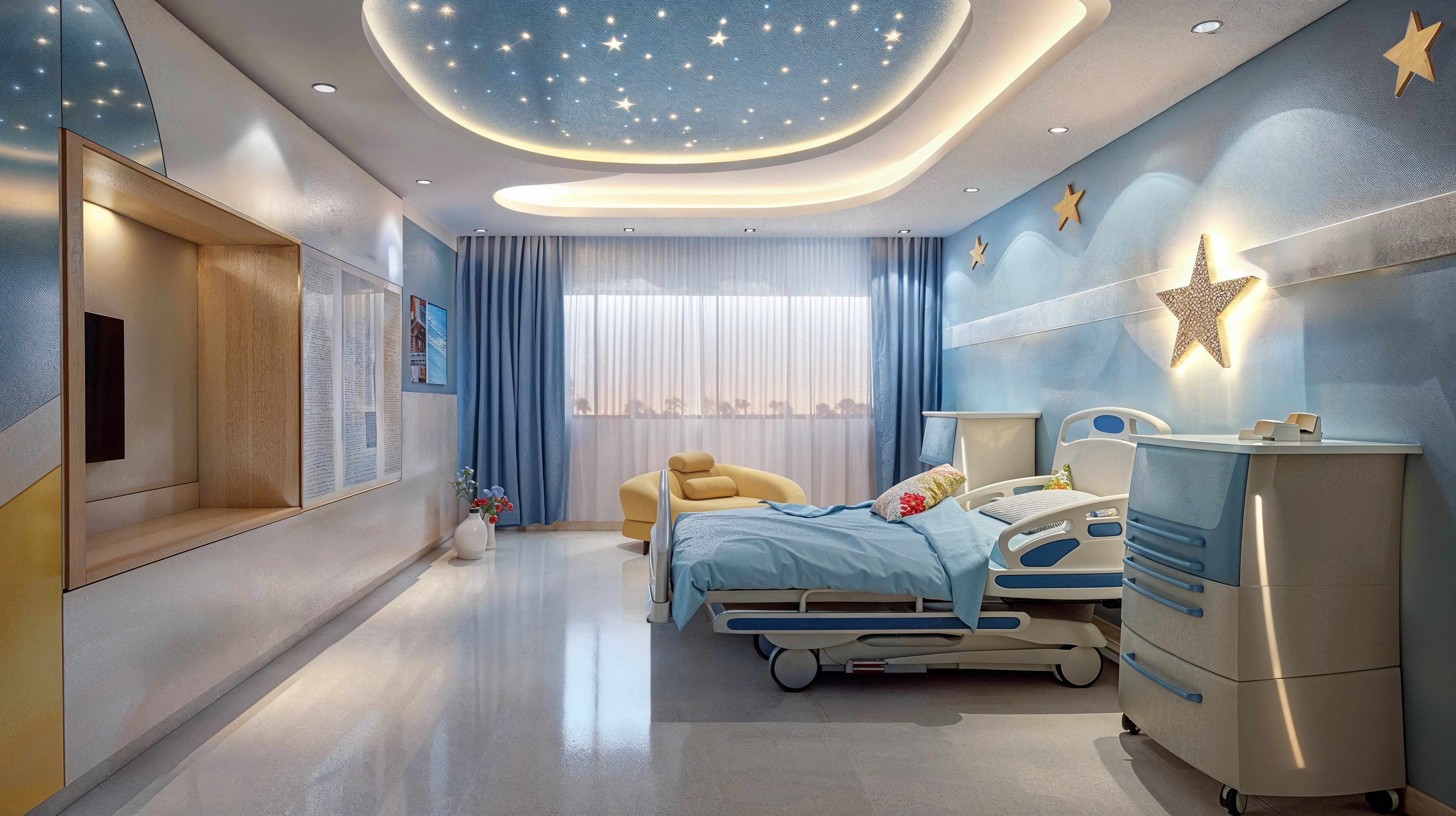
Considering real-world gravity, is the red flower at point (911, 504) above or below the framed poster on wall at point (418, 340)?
below

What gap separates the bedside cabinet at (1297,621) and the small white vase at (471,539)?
4.55 m

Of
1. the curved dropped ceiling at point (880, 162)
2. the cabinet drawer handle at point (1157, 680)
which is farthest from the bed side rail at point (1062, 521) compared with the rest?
the curved dropped ceiling at point (880, 162)

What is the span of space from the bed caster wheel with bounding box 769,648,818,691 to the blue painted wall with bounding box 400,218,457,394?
331 centimetres

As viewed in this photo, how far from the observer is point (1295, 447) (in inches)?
86.5

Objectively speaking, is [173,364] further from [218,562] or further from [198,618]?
[198,618]

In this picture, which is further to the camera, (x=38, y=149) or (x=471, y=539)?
(x=471, y=539)

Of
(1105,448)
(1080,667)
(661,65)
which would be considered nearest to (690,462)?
(1105,448)

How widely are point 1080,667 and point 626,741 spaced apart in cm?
195

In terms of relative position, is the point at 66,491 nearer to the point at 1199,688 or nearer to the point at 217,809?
the point at 217,809

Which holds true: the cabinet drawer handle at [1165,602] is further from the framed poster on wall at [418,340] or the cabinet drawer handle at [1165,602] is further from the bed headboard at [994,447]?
the framed poster on wall at [418,340]

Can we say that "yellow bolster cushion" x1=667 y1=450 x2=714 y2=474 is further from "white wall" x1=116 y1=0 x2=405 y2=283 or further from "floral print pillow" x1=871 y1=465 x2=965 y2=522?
"white wall" x1=116 y1=0 x2=405 y2=283

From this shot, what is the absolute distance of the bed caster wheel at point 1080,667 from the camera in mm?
3176

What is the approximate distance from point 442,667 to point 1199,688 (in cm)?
Answer: 297

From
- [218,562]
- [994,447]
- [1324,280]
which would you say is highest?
[1324,280]
